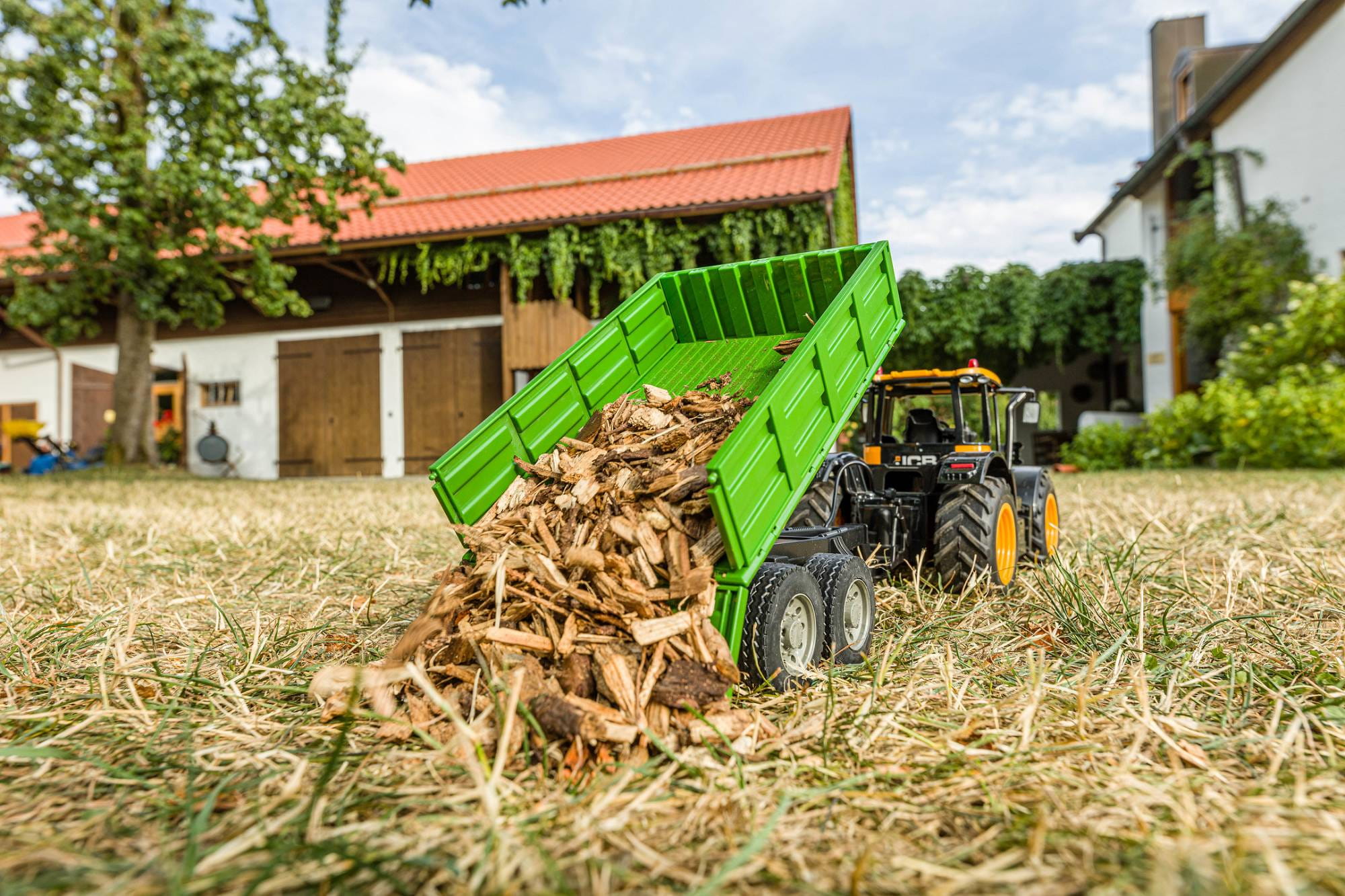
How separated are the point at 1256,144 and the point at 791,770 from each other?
1769 centimetres

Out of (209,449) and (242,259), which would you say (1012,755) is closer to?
(242,259)

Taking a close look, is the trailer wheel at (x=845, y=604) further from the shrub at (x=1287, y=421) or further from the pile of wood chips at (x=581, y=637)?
the shrub at (x=1287, y=421)

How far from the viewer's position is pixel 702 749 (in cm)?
193

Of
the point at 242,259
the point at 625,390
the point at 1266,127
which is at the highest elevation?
the point at 1266,127

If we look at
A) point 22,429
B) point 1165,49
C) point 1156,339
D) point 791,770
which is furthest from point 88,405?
point 1165,49

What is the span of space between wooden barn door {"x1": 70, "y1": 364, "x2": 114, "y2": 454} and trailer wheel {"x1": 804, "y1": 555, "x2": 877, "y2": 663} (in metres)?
18.8

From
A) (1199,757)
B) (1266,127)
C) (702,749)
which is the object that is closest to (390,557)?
(702,749)

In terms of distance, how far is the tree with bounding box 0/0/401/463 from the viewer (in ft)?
34.8

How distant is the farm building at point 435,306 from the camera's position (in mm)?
13000

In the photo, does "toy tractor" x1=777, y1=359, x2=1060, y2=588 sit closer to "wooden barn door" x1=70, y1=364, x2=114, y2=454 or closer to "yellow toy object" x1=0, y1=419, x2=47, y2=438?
"yellow toy object" x1=0, y1=419, x2=47, y2=438

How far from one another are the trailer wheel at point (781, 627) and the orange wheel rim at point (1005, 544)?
1.55 metres

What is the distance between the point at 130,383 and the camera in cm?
1317

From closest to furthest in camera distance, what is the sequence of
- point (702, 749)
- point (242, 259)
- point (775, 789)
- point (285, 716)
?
1. point (775, 789)
2. point (702, 749)
3. point (285, 716)
4. point (242, 259)

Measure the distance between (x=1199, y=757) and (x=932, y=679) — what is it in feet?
2.42
